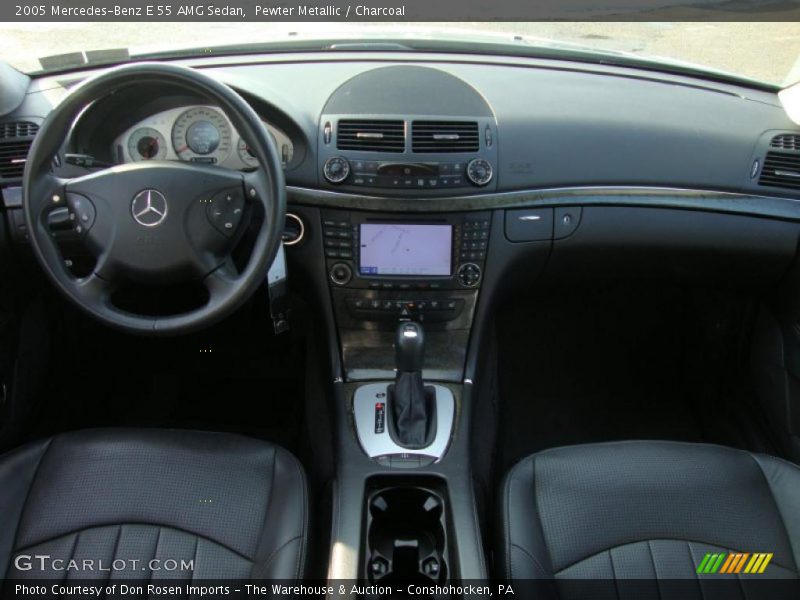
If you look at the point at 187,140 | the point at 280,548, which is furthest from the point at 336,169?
the point at 280,548

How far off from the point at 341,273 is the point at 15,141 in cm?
94

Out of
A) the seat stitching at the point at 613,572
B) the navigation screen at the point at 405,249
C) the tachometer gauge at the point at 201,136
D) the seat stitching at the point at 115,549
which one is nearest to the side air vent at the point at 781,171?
the navigation screen at the point at 405,249

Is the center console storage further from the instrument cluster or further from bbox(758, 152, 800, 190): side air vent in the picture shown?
bbox(758, 152, 800, 190): side air vent

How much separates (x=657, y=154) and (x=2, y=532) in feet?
6.25

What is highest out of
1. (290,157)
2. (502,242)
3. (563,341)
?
(290,157)

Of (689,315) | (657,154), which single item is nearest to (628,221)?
(657,154)

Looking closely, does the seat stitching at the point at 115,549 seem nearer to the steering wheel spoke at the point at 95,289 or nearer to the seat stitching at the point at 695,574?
the steering wheel spoke at the point at 95,289

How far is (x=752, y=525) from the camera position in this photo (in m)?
1.67

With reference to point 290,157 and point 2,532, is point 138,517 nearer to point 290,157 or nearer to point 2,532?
point 2,532

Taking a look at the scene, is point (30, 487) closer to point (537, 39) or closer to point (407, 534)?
point (407, 534)

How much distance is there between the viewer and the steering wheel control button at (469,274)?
208 cm

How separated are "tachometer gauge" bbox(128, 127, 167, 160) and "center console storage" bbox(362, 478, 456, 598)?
1.05 metres

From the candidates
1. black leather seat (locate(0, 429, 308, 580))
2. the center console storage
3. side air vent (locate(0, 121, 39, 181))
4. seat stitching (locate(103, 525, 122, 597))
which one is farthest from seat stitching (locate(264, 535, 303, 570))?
side air vent (locate(0, 121, 39, 181))

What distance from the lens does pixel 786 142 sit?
6.79 ft
